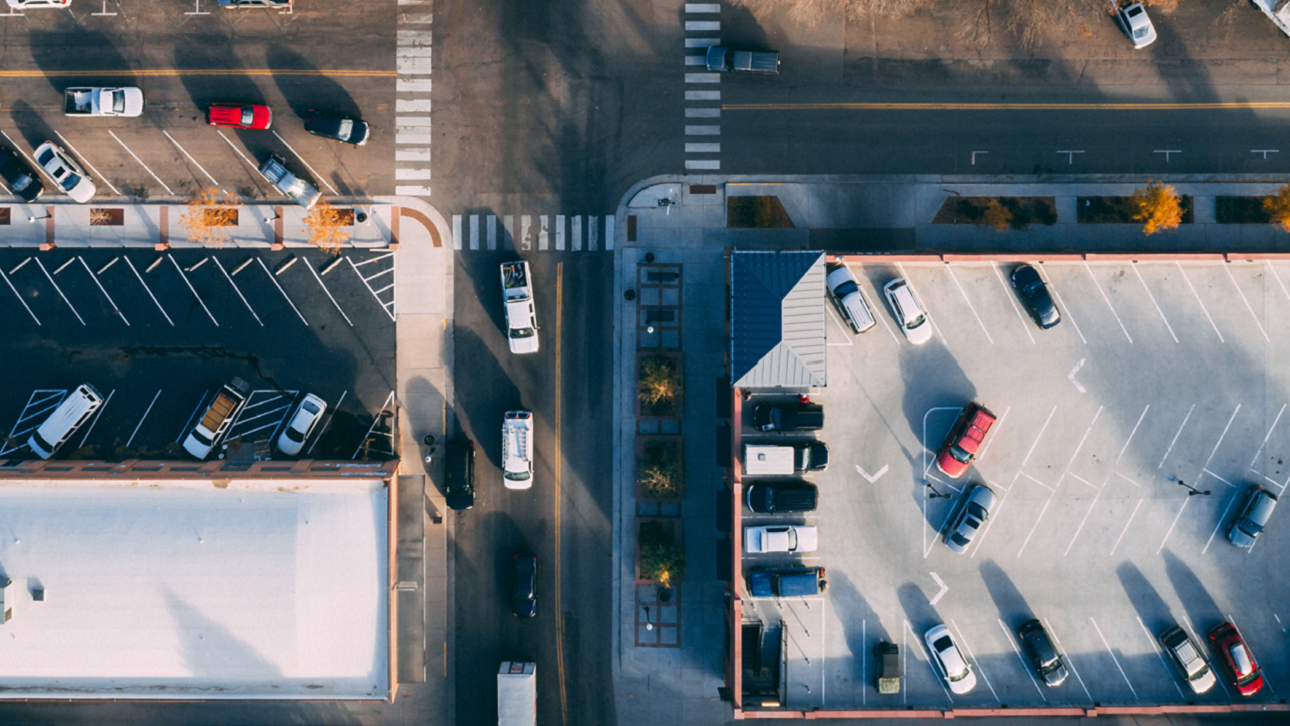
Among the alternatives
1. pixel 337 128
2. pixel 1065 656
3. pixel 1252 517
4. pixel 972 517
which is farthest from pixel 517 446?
pixel 1252 517

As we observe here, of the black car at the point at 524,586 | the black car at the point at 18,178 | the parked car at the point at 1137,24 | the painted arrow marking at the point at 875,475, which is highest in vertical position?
the parked car at the point at 1137,24

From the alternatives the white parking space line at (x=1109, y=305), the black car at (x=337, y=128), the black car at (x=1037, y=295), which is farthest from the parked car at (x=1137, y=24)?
the black car at (x=337, y=128)

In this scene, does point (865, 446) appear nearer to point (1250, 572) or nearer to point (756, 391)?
point (756, 391)

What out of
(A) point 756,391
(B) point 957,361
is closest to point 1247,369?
(B) point 957,361

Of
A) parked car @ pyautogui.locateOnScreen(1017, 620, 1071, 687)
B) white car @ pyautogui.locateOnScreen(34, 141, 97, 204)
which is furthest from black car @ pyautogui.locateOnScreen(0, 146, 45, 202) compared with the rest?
parked car @ pyautogui.locateOnScreen(1017, 620, 1071, 687)

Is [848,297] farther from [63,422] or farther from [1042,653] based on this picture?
[63,422]

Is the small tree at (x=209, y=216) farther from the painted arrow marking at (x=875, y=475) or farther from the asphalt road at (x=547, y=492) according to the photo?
the painted arrow marking at (x=875, y=475)
